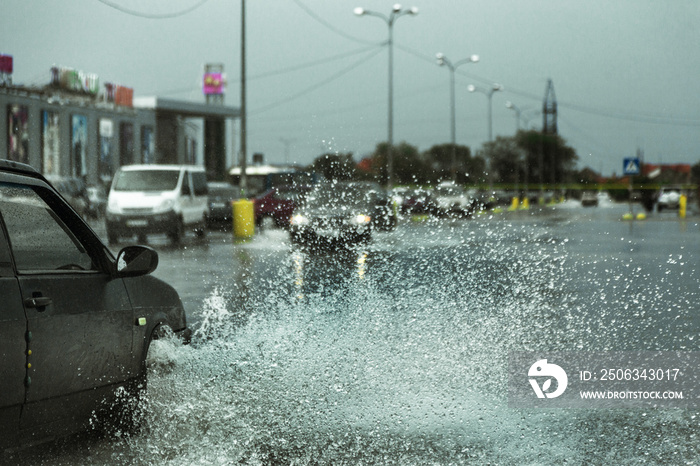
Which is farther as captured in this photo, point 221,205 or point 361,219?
point 221,205

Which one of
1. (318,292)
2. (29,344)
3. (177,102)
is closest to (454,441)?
(29,344)

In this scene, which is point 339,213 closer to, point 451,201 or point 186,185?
point 451,201

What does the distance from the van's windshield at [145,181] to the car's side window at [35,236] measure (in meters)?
17.3

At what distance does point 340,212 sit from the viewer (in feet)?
40.4

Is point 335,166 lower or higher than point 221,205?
higher

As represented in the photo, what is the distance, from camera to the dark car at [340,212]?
12414mm

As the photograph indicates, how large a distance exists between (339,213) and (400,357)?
21.8 feet

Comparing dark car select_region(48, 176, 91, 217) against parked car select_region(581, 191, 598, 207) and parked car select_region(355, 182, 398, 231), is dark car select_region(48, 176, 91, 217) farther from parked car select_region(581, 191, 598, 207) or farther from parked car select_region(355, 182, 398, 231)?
parked car select_region(581, 191, 598, 207)

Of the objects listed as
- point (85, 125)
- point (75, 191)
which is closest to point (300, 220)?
point (75, 191)

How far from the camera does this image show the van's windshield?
21406 millimetres

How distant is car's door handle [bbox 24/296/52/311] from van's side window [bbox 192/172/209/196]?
19.9m

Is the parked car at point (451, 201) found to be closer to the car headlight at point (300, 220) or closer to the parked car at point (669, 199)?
the car headlight at point (300, 220)

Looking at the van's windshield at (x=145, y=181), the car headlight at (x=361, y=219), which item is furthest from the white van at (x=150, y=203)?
the car headlight at (x=361, y=219)

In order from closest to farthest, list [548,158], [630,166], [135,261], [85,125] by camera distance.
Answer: [135,261], [630,166], [85,125], [548,158]
